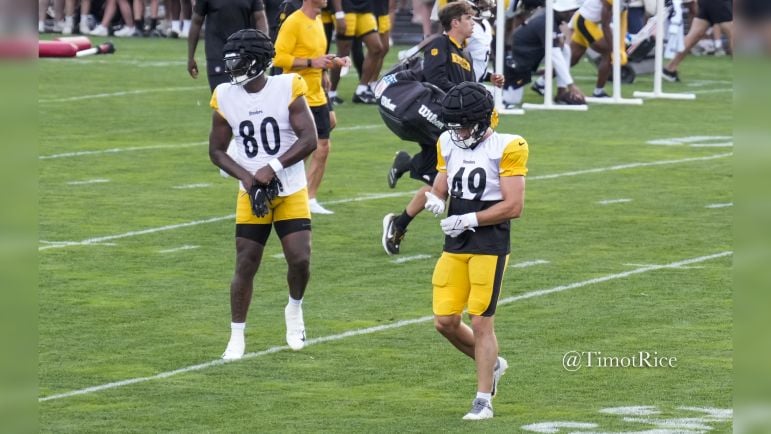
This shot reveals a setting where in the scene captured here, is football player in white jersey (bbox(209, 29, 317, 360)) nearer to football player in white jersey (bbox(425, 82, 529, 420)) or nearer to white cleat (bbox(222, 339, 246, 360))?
white cleat (bbox(222, 339, 246, 360))

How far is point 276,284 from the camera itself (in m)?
9.54

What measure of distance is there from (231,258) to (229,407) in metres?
4.21

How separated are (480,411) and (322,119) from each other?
6.00 metres

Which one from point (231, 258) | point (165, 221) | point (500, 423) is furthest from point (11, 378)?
point (165, 221)

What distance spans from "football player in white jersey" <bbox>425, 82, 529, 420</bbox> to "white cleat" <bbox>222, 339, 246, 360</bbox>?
63.6 inches

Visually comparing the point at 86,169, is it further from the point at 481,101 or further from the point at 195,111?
the point at 481,101

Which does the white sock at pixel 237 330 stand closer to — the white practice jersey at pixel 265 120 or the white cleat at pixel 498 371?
the white practice jersey at pixel 265 120

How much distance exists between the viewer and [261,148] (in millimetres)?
7457

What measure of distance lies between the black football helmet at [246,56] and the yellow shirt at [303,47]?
13.6 ft

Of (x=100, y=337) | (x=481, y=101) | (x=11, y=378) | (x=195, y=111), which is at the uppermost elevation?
(x=11, y=378)

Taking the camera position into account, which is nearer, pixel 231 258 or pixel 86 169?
pixel 231 258

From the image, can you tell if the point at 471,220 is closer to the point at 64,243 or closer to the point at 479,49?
the point at 479,49

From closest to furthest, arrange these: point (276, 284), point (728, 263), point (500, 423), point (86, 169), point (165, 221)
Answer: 1. point (500, 423)
2. point (276, 284)
3. point (728, 263)
4. point (165, 221)
5. point (86, 169)

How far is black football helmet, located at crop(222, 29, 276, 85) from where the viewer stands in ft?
23.8
